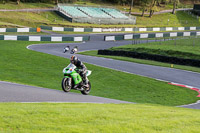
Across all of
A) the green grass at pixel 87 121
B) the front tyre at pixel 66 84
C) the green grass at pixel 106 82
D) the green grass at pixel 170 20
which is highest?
the green grass at pixel 170 20

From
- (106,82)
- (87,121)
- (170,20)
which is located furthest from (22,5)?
(87,121)

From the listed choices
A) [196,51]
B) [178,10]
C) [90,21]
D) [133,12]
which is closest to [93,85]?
[196,51]

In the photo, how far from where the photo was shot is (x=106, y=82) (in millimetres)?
22797

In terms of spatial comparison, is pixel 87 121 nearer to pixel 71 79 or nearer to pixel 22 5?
pixel 71 79

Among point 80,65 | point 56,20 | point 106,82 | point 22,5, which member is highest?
point 22,5

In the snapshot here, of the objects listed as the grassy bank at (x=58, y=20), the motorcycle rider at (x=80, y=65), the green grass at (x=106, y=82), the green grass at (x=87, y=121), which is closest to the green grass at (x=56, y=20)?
the grassy bank at (x=58, y=20)

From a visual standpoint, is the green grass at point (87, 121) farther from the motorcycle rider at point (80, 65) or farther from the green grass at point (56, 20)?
the green grass at point (56, 20)

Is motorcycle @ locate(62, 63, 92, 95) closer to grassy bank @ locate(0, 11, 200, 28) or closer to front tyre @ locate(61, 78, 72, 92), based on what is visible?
front tyre @ locate(61, 78, 72, 92)

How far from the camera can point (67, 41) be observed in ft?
163

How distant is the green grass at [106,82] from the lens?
770 inches

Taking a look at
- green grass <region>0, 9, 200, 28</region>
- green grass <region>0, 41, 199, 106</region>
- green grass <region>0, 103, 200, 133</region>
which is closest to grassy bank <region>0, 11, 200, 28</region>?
green grass <region>0, 9, 200, 28</region>

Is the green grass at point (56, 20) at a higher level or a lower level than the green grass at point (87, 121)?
higher

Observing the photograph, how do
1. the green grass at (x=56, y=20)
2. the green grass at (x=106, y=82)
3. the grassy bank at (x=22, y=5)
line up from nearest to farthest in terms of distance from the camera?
the green grass at (x=106, y=82) < the green grass at (x=56, y=20) < the grassy bank at (x=22, y=5)

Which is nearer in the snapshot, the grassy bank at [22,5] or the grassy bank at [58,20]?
the grassy bank at [58,20]
